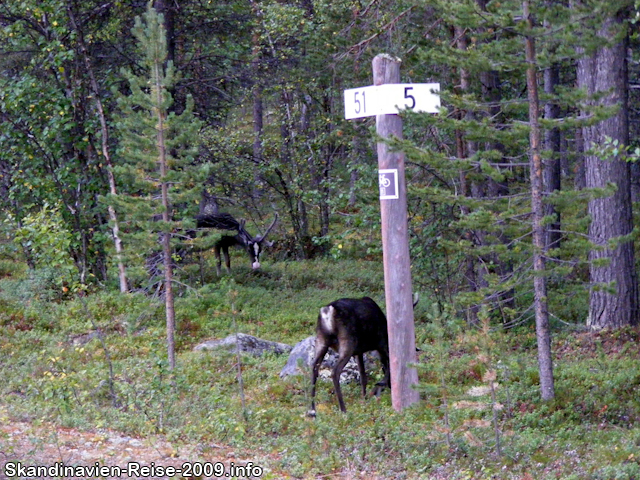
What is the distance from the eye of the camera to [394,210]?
30.8 ft

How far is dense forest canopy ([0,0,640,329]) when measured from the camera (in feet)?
30.2

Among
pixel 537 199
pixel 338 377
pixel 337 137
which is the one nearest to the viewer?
pixel 537 199

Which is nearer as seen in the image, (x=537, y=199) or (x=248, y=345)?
(x=537, y=199)

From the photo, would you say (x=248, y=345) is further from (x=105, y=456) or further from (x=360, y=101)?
(x=105, y=456)

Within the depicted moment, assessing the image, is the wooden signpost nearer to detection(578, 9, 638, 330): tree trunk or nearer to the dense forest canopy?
the dense forest canopy

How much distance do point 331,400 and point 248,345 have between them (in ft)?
8.69

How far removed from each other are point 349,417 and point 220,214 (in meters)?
12.1

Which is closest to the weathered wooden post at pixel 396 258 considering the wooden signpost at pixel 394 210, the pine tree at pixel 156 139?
the wooden signpost at pixel 394 210

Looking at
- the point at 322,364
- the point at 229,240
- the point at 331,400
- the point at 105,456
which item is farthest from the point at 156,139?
the point at 229,240

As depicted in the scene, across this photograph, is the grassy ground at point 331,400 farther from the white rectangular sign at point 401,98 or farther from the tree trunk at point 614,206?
the white rectangular sign at point 401,98

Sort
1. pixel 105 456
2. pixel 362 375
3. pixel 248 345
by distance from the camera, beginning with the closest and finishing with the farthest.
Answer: pixel 105 456, pixel 362 375, pixel 248 345

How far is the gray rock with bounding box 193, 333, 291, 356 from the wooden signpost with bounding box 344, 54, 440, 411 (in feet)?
12.2

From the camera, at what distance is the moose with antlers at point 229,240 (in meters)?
19.5

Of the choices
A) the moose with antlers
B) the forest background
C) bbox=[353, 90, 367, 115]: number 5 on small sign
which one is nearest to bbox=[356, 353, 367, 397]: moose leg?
the forest background
